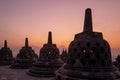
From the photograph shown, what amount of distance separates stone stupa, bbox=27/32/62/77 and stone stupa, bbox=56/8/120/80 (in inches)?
269

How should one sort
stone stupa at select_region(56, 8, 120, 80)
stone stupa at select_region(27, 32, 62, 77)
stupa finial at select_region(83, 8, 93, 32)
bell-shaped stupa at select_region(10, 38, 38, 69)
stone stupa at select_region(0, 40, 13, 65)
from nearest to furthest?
stone stupa at select_region(56, 8, 120, 80), stupa finial at select_region(83, 8, 93, 32), stone stupa at select_region(27, 32, 62, 77), bell-shaped stupa at select_region(10, 38, 38, 69), stone stupa at select_region(0, 40, 13, 65)

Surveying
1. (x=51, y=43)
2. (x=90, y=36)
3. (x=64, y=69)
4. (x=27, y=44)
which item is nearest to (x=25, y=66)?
(x=27, y=44)

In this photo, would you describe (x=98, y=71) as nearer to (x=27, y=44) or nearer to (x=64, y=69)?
(x=64, y=69)

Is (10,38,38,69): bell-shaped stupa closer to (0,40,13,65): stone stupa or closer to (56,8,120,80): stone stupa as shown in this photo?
(0,40,13,65): stone stupa

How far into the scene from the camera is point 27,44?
34.7 metres

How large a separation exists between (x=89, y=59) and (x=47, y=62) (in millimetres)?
10208

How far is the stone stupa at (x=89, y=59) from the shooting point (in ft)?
47.2

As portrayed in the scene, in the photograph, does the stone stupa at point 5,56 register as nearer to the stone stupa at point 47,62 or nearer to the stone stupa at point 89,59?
the stone stupa at point 47,62

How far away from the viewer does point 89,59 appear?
14.9 meters

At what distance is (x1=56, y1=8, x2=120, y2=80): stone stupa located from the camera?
14378 mm

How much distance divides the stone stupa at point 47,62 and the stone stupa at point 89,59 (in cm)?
684

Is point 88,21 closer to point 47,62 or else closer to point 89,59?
point 89,59

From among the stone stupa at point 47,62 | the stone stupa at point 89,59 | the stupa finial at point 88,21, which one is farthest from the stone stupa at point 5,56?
the stupa finial at point 88,21

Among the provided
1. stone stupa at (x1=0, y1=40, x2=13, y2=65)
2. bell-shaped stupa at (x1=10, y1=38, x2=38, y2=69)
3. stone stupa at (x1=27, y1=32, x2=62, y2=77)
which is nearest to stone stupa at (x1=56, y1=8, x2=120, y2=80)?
stone stupa at (x1=27, y1=32, x2=62, y2=77)
